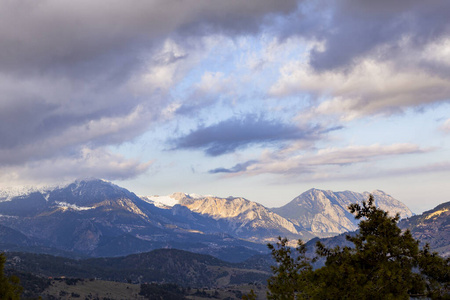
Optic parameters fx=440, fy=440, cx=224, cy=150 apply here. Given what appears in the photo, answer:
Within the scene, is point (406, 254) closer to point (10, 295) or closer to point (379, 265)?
point (379, 265)

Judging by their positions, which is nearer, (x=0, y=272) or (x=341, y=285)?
(x=341, y=285)

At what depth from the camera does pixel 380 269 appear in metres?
41.0

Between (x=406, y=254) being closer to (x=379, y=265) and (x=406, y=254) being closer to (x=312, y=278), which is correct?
(x=379, y=265)

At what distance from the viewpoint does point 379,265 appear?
42.0m

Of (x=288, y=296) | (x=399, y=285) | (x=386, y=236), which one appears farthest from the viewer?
(x=288, y=296)

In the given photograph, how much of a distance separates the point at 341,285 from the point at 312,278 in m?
3.98

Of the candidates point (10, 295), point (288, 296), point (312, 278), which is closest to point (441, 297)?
point (312, 278)

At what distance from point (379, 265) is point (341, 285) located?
409 centimetres

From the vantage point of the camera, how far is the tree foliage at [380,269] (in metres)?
40.4

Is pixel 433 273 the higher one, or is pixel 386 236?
pixel 386 236

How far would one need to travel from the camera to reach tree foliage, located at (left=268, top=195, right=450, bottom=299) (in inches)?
1590

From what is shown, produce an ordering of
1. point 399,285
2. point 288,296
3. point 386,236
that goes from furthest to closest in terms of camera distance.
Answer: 1. point 288,296
2. point 386,236
3. point 399,285

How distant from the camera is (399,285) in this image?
4031cm

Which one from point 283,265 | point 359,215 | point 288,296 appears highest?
point 359,215
